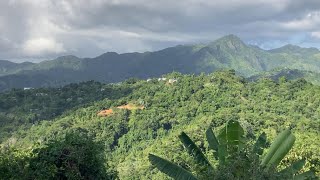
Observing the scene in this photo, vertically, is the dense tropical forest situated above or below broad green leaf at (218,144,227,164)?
below

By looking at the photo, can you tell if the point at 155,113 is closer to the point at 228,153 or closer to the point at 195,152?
the point at 195,152

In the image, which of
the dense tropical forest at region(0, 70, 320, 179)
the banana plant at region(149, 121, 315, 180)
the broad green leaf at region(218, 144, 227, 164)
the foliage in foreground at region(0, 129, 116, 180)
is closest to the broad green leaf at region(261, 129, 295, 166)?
the banana plant at region(149, 121, 315, 180)

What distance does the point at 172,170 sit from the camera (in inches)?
518

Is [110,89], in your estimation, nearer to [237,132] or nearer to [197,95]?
[197,95]

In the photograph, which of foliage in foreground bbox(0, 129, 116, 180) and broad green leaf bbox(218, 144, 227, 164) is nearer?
broad green leaf bbox(218, 144, 227, 164)

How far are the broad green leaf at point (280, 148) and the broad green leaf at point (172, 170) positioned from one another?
2.82 m

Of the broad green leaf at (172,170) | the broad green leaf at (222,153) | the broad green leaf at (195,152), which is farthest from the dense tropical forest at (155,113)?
the broad green leaf at (222,153)

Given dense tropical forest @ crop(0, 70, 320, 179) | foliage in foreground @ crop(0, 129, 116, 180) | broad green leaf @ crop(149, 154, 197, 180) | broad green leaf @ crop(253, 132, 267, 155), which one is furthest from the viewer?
dense tropical forest @ crop(0, 70, 320, 179)

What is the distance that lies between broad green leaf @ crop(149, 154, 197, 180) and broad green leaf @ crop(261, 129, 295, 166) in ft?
9.24

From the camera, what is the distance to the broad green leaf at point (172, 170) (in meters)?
13.0

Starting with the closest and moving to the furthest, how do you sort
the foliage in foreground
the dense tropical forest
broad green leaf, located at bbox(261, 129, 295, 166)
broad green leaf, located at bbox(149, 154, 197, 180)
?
1. broad green leaf, located at bbox(149, 154, 197, 180)
2. broad green leaf, located at bbox(261, 129, 295, 166)
3. the foliage in foreground
4. the dense tropical forest

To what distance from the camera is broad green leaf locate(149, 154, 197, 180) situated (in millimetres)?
12954

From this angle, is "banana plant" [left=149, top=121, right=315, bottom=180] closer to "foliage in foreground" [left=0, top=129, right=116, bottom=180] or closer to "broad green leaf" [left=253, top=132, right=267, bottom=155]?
"broad green leaf" [left=253, top=132, right=267, bottom=155]

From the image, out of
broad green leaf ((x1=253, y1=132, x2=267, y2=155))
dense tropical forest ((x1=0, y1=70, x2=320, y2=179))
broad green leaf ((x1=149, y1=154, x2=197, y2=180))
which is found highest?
broad green leaf ((x1=253, y1=132, x2=267, y2=155))
